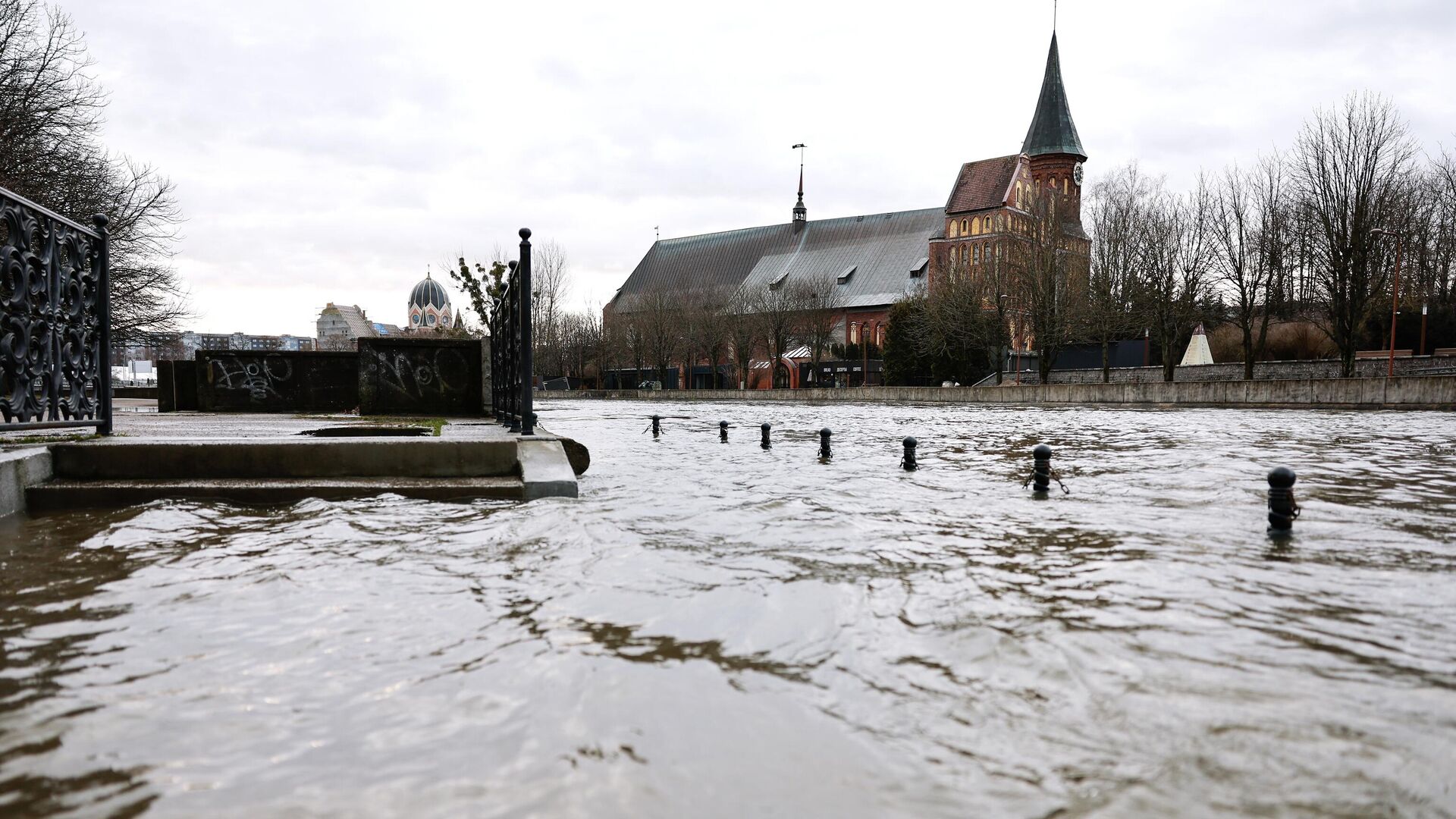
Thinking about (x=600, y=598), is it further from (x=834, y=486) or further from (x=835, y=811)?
(x=834, y=486)

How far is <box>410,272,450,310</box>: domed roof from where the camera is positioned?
14888cm

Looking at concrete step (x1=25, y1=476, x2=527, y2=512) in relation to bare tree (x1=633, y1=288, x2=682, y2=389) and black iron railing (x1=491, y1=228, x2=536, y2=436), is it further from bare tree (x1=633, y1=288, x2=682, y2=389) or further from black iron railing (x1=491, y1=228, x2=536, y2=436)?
bare tree (x1=633, y1=288, x2=682, y2=389)

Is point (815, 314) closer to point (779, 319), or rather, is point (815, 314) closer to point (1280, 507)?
point (779, 319)

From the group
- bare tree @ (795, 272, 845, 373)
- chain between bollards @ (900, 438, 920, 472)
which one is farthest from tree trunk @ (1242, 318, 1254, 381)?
chain between bollards @ (900, 438, 920, 472)

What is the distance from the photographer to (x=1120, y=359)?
5850cm

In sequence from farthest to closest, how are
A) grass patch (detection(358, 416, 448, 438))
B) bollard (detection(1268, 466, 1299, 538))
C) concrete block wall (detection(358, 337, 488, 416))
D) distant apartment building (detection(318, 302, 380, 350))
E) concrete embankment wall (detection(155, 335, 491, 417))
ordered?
distant apartment building (detection(318, 302, 380, 350))
concrete embankment wall (detection(155, 335, 491, 417))
concrete block wall (detection(358, 337, 488, 416))
grass patch (detection(358, 416, 448, 438))
bollard (detection(1268, 466, 1299, 538))

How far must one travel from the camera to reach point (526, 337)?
8812mm

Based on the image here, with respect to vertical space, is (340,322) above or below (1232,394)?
above

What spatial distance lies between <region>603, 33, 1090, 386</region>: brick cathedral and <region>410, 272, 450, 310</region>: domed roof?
54269 millimetres

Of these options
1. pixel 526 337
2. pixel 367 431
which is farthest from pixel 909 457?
pixel 367 431

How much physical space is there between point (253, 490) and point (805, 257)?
300 ft

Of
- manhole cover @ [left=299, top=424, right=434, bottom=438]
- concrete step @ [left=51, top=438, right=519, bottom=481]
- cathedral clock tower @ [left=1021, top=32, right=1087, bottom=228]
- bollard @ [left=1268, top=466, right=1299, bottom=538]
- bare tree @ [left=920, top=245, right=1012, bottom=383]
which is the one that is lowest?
bollard @ [left=1268, top=466, right=1299, bottom=538]

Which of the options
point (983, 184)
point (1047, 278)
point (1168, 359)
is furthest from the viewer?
point (983, 184)

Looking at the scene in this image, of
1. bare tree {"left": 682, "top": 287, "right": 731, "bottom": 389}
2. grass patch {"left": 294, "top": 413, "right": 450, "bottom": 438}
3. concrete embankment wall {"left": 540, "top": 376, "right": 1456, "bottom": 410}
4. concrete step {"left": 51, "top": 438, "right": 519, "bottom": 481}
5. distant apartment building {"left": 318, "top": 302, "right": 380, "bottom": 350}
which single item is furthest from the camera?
distant apartment building {"left": 318, "top": 302, "right": 380, "bottom": 350}
